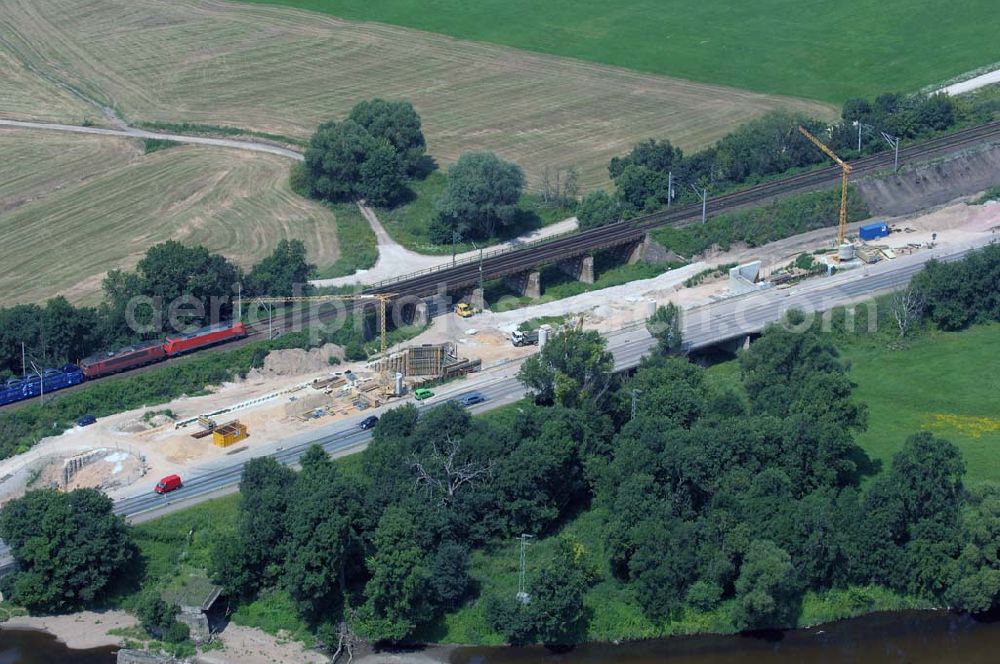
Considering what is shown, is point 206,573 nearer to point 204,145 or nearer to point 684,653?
point 684,653

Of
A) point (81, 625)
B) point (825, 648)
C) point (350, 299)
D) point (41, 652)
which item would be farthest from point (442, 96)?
point (41, 652)

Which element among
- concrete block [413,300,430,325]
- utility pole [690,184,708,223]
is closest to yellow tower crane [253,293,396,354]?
concrete block [413,300,430,325]

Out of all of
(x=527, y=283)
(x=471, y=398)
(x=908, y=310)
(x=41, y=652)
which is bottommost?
(x=41, y=652)

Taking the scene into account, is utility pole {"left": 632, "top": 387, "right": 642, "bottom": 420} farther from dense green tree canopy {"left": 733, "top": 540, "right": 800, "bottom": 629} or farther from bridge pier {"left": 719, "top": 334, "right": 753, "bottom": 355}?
bridge pier {"left": 719, "top": 334, "right": 753, "bottom": 355}

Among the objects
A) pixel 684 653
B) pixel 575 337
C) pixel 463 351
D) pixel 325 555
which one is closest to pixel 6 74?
pixel 463 351

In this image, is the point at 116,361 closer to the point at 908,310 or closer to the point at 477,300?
the point at 477,300

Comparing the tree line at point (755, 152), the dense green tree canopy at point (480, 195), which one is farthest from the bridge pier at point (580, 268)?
the dense green tree canopy at point (480, 195)
